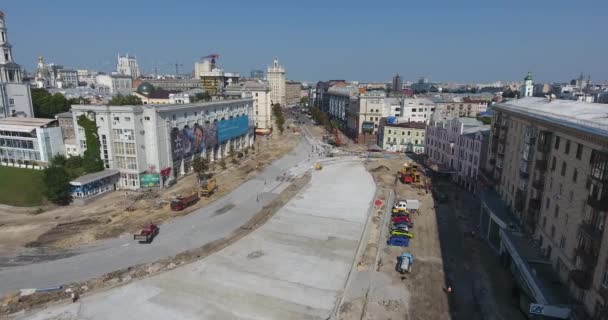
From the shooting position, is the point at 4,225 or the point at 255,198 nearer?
the point at 4,225

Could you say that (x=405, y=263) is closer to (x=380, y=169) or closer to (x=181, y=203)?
(x=181, y=203)

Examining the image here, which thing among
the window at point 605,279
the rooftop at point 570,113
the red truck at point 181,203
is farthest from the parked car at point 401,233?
the red truck at point 181,203

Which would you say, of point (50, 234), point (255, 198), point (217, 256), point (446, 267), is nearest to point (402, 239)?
point (446, 267)

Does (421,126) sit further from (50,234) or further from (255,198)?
(50,234)

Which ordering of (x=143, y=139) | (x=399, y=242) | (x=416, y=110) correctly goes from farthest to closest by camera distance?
(x=416, y=110)
(x=143, y=139)
(x=399, y=242)

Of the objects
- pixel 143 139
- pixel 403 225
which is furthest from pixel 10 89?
pixel 403 225

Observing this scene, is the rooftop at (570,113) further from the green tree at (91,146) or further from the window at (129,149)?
the green tree at (91,146)

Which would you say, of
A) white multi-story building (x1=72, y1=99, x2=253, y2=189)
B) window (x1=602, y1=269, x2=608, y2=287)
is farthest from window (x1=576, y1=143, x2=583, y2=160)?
white multi-story building (x1=72, y1=99, x2=253, y2=189)
